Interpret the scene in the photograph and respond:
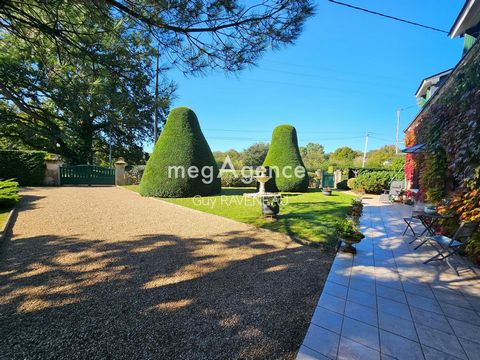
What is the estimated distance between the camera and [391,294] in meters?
2.84

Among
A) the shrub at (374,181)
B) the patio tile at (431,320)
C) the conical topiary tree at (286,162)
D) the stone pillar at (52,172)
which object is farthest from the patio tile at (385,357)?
the stone pillar at (52,172)

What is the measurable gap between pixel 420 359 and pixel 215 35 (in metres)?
4.46

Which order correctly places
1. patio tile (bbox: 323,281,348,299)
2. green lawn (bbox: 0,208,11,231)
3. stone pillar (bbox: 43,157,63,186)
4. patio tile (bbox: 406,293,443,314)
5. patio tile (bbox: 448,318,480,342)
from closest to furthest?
patio tile (bbox: 448,318,480,342)
patio tile (bbox: 406,293,443,314)
patio tile (bbox: 323,281,348,299)
green lawn (bbox: 0,208,11,231)
stone pillar (bbox: 43,157,63,186)

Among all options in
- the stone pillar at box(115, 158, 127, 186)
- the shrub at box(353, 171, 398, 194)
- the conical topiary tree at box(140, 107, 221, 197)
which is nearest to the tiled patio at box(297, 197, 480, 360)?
the conical topiary tree at box(140, 107, 221, 197)

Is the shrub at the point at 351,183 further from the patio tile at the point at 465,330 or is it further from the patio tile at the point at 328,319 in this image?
the patio tile at the point at 328,319

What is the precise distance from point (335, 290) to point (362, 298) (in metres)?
0.32

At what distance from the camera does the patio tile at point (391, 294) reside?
2727 millimetres

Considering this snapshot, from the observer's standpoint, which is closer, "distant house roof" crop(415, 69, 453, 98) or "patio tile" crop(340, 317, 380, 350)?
"patio tile" crop(340, 317, 380, 350)

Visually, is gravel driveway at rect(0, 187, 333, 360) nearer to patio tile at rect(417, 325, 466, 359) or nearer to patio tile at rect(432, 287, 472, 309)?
patio tile at rect(417, 325, 466, 359)

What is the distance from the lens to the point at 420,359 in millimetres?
1831

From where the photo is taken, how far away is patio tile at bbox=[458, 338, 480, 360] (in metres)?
1.88

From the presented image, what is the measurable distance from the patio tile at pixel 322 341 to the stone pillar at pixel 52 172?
16.8 metres

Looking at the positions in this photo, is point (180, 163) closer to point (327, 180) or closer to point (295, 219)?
point (295, 219)

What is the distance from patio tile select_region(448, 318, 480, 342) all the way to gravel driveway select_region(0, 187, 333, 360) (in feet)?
4.49
